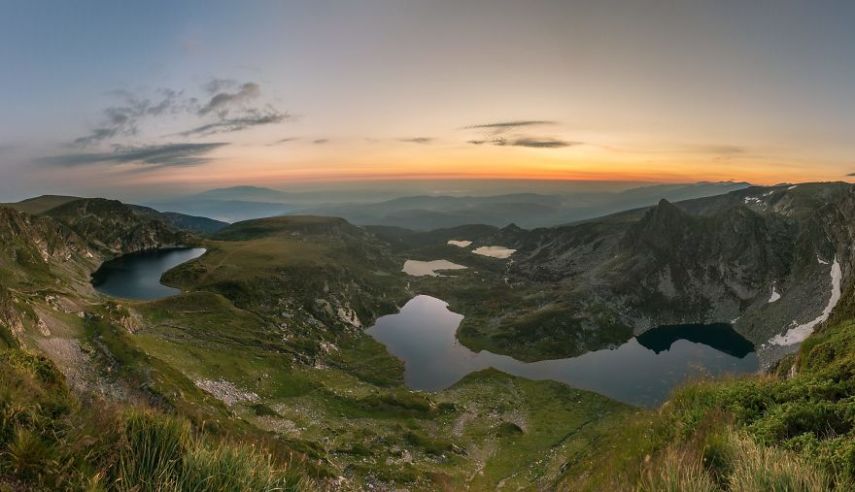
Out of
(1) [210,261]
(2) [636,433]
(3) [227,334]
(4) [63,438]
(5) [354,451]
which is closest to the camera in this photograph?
(4) [63,438]

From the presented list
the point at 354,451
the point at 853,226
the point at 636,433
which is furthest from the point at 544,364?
the point at 636,433

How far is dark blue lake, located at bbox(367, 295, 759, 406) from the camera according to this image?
112 meters

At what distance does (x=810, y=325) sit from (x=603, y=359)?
221ft

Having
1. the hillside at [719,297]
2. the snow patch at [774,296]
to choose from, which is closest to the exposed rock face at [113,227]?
the hillside at [719,297]

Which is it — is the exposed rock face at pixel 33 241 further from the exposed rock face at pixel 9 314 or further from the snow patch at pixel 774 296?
the snow patch at pixel 774 296

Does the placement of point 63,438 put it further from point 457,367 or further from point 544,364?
point 544,364

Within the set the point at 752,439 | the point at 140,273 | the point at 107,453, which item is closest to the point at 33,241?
the point at 140,273

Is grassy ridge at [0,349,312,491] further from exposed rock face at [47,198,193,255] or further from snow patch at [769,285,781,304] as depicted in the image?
snow patch at [769,285,781,304]

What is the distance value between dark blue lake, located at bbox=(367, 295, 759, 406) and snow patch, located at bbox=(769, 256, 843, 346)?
31.9ft

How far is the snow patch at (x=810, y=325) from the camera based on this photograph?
130m

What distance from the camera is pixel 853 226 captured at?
128 m

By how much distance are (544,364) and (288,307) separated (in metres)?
83.2

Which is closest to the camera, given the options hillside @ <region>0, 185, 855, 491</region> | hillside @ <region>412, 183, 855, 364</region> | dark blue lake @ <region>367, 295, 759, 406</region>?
hillside @ <region>0, 185, 855, 491</region>

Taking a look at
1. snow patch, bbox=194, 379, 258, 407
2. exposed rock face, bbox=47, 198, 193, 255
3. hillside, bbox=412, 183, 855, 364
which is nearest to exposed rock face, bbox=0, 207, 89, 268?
exposed rock face, bbox=47, 198, 193, 255
